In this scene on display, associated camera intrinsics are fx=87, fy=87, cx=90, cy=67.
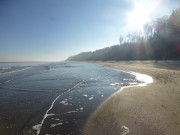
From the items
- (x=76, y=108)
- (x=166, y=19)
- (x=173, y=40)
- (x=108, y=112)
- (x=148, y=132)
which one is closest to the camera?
(x=148, y=132)

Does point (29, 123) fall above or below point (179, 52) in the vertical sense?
below

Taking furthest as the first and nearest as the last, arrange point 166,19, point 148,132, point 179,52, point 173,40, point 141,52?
point 141,52, point 166,19, point 173,40, point 179,52, point 148,132

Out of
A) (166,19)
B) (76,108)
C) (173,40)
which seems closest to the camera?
(76,108)

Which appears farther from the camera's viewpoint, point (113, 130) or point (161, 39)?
point (161, 39)

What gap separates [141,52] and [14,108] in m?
67.7

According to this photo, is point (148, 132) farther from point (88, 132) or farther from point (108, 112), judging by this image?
point (88, 132)

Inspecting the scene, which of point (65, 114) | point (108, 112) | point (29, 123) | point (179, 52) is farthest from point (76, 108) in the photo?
point (179, 52)

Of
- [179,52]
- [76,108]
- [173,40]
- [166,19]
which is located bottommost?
[76,108]

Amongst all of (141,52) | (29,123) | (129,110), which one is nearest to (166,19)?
(141,52)

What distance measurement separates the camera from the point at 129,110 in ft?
14.2

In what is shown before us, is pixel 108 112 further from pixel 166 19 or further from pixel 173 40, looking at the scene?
pixel 166 19

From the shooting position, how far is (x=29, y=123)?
11.8 ft

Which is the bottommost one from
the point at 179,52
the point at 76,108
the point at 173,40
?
the point at 76,108

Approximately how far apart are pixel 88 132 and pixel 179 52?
5372cm
